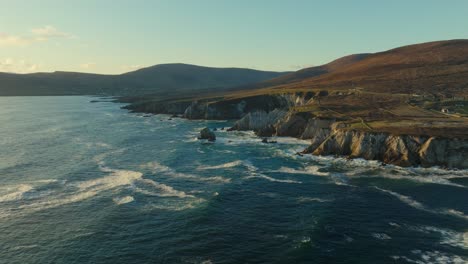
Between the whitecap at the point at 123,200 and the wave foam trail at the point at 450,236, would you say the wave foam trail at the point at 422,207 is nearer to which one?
the wave foam trail at the point at 450,236

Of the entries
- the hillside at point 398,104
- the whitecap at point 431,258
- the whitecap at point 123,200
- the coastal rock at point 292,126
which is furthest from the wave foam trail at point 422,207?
the coastal rock at point 292,126

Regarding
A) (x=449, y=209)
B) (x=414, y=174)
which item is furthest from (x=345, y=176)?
(x=449, y=209)

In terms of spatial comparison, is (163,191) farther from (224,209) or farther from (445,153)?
(445,153)

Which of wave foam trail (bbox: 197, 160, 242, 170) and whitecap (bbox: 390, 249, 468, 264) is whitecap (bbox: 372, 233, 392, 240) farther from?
wave foam trail (bbox: 197, 160, 242, 170)

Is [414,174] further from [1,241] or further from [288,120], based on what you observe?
[1,241]

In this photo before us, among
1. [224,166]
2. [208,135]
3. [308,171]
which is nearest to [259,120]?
[208,135]

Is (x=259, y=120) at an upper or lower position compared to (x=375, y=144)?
lower

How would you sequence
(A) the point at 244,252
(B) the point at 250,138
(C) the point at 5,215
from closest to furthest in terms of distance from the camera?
(A) the point at 244,252, (C) the point at 5,215, (B) the point at 250,138

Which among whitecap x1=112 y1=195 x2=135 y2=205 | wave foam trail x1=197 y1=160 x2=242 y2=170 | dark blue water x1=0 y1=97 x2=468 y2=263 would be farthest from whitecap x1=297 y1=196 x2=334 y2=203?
wave foam trail x1=197 y1=160 x2=242 y2=170
